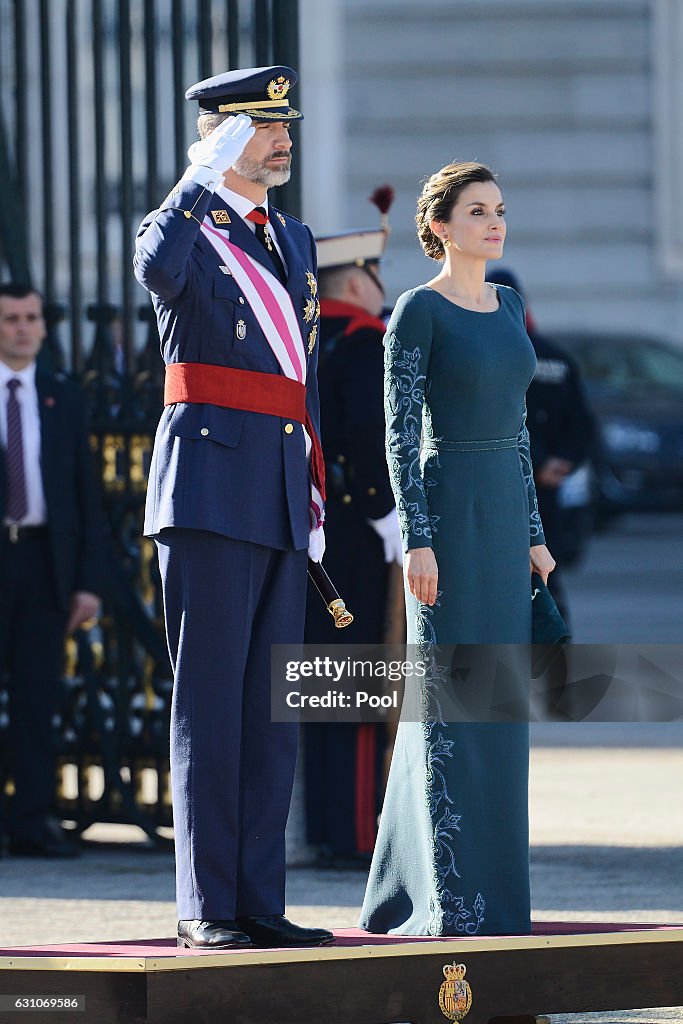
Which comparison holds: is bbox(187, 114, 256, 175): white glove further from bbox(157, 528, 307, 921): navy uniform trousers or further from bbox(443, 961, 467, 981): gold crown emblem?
bbox(443, 961, 467, 981): gold crown emblem

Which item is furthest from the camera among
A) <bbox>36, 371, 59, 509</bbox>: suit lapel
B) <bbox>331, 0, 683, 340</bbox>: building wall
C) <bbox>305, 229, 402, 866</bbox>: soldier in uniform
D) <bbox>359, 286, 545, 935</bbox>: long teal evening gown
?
<bbox>331, 0, 683, 340</bbox>: building wall

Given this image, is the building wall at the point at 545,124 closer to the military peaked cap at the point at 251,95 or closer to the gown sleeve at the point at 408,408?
the gown sleeve at the point at 408,408

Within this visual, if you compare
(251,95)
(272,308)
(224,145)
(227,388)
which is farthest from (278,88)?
(227,388)

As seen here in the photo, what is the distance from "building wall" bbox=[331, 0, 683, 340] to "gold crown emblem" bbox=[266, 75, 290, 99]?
1544cm

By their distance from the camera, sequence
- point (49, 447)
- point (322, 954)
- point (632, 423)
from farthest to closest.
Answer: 1. point (632, 423)
2. point (49, 447)
3. point (322, 954)

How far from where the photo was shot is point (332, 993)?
13.5 ft

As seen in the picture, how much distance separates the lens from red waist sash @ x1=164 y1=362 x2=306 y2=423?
171 inches

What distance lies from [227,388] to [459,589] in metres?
0.63

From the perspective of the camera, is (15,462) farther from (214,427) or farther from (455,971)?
(455,971)

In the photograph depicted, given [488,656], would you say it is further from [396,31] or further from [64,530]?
[396,31]

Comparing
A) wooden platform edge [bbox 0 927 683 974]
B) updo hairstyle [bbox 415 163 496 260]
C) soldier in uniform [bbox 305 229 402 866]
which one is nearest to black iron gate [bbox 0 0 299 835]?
soldier in uniform [bbox 305 229 402 866]

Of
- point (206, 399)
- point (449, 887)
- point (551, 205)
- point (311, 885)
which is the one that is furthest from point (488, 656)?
point (551, 205)

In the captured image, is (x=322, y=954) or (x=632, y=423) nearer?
(x=322, y=954)

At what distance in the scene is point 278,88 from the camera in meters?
4.40
